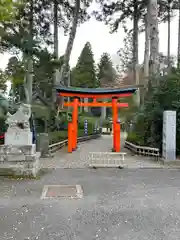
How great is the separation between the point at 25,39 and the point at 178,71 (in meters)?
6.81

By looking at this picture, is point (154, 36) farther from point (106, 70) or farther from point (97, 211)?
point (106, 70)

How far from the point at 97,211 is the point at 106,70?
1564 inches

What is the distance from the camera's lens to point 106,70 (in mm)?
42562

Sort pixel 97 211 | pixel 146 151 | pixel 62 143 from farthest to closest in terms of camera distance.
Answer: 1. pixel 62 143
2. pixel 146 151
3. pixel 97 211

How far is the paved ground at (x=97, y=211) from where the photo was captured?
3.24 meters

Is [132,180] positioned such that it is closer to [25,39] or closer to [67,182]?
[67,182]

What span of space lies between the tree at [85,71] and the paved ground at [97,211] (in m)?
30.4

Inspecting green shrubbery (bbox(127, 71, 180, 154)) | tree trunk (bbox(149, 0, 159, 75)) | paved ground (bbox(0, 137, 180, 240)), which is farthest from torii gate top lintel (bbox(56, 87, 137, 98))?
paved ground (bbox(0, 137, 180, 240))

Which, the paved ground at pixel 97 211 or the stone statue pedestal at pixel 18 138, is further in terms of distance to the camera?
the stone statue pedestal at pixel 18 138

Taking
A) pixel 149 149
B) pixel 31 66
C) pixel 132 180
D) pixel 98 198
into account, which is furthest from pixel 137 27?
pixel 98 198

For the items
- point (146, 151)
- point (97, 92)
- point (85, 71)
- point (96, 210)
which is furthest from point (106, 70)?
point (96, 210)

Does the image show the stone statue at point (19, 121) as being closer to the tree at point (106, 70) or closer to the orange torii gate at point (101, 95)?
the orange torii gate at point (101, 95)

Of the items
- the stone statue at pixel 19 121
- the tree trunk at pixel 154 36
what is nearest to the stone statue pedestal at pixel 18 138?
the stone statue at pixel 19 121

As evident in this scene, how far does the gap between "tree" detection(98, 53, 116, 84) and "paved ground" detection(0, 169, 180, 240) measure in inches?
1376
